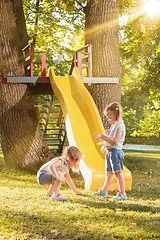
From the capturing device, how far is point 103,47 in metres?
10.2

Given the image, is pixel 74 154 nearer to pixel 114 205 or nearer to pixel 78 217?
pixel 114 205

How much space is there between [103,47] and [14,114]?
3195mm

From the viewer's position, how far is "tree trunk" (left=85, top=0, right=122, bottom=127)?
10.1 metres

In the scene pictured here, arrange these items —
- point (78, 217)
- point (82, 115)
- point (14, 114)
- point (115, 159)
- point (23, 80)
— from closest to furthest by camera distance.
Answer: point (78, 217), point (115, 159), point (82, 115), point (23, 80), point (14, 114)

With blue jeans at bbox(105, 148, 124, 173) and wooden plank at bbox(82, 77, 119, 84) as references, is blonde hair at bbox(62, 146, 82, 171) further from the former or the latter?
wooden plank at bbox(82, 77, 119, 84)

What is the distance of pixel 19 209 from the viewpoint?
195 inches

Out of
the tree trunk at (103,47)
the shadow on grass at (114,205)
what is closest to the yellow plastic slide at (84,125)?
the tree trunk at (103,47)

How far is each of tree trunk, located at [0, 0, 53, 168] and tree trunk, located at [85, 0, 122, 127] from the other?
2030mm

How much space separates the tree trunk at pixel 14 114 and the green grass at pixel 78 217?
3193mm

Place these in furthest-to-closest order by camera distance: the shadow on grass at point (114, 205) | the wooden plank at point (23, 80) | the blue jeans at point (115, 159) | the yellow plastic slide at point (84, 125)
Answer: the wooden plank at point (23, 80), the yellow plastic slide at point (84, 125), the blue jeans at point (115, 159), the shadow on grass at point (114, 205)

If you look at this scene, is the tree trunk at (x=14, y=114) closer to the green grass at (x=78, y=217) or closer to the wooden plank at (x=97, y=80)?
the wooden plank at (x=97, y=80)

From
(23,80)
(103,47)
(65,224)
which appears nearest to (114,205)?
(65,224)

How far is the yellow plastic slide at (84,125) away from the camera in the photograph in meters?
6.94

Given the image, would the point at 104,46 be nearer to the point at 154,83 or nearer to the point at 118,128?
the point at 118,128
